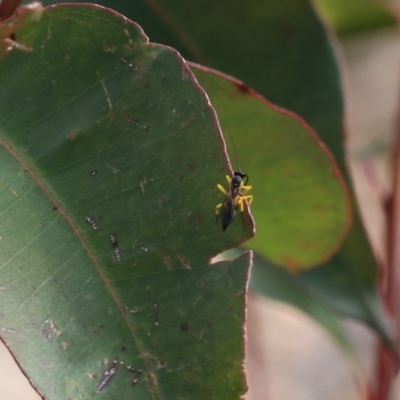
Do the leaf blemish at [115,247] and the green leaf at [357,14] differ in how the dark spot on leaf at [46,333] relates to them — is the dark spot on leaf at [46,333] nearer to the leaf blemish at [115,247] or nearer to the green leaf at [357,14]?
the leaf blemish at [115,247]

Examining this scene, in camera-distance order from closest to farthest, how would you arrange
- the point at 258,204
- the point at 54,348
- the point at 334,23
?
the point at 54,348 < the point at 258,204 < the point at 334,23

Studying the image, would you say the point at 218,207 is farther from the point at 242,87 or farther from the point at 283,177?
the point at 283,177

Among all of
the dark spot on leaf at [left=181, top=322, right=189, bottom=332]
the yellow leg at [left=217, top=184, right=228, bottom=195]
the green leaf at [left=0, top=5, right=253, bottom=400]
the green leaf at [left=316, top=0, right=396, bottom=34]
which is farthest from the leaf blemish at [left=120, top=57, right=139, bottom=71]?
the green leaf at [left=316, top=0, right=396, bottom=34]

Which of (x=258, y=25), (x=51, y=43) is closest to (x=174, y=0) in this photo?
(x=258, y=25)

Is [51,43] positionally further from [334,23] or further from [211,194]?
[334,23]

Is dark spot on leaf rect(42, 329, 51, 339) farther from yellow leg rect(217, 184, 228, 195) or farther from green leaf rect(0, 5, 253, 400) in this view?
yellow leg rect(217, 184, 228, 195)

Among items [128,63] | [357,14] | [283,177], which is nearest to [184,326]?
[128,63]
